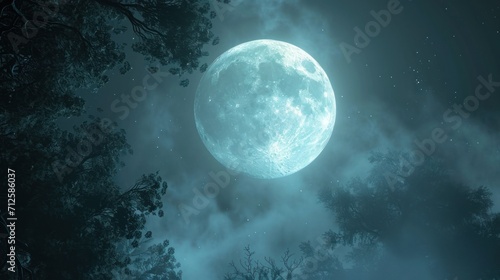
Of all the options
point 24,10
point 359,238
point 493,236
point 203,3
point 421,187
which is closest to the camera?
point 24,10

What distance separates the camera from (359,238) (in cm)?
2719

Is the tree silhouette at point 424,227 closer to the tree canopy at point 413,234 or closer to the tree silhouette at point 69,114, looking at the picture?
the tree canopy at point 413,234

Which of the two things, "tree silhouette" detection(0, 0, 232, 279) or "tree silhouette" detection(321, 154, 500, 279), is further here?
"tree silhouette" detection(321, 154, 500, 279)

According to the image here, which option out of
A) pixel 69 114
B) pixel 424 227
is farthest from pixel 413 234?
pixel 69 114

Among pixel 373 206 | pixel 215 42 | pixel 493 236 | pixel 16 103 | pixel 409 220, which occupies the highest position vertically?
pixel 16 103

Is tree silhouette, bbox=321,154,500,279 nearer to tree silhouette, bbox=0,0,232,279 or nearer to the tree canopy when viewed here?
the tree canopy

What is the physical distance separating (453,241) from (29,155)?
2640cm

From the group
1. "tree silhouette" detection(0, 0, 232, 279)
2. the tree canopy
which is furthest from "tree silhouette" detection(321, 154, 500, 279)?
"tree silhouette" detection(0, 0, 232, 279)

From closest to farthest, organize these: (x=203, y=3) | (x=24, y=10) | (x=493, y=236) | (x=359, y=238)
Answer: (x=24, y=10) → (x=203, y=3) → (x=493, y=236) → (x=359, y=238)

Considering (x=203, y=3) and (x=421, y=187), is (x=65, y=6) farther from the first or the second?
(x=421, y=187)

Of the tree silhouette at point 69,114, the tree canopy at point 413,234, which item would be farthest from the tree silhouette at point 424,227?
the tree silhouette at point 69,114

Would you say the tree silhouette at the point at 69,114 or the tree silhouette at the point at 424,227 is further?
the tree silhouette at the point at 424,227

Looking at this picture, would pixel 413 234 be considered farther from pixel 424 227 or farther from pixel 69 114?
pixel 69 114

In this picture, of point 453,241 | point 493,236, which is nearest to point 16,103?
point 453,241
